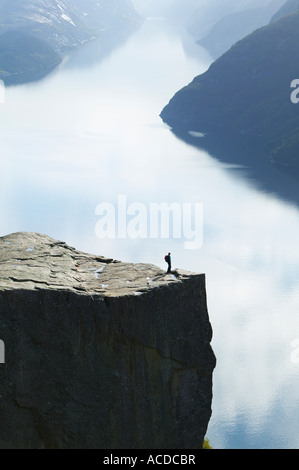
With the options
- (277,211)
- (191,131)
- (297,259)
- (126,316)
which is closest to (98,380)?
(126,316)

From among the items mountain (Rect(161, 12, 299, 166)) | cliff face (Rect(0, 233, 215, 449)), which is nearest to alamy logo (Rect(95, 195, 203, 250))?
cliff face (Rect(0, 233, 215, 449))

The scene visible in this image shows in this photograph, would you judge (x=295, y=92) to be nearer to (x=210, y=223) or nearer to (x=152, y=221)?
(x=210, y=223)

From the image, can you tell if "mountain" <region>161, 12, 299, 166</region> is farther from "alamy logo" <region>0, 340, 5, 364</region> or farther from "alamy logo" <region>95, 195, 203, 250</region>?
"alamy logo" <region>0, 340, 5, 364</region>

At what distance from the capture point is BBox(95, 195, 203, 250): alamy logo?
330 feet

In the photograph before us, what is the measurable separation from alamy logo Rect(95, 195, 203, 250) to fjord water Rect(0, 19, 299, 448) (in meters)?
1.51

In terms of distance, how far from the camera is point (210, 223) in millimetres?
109375

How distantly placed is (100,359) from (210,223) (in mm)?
81923

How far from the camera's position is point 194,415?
30.5 m

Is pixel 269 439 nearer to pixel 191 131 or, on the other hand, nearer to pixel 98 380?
pixel 98 380

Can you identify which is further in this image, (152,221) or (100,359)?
(152,221)
